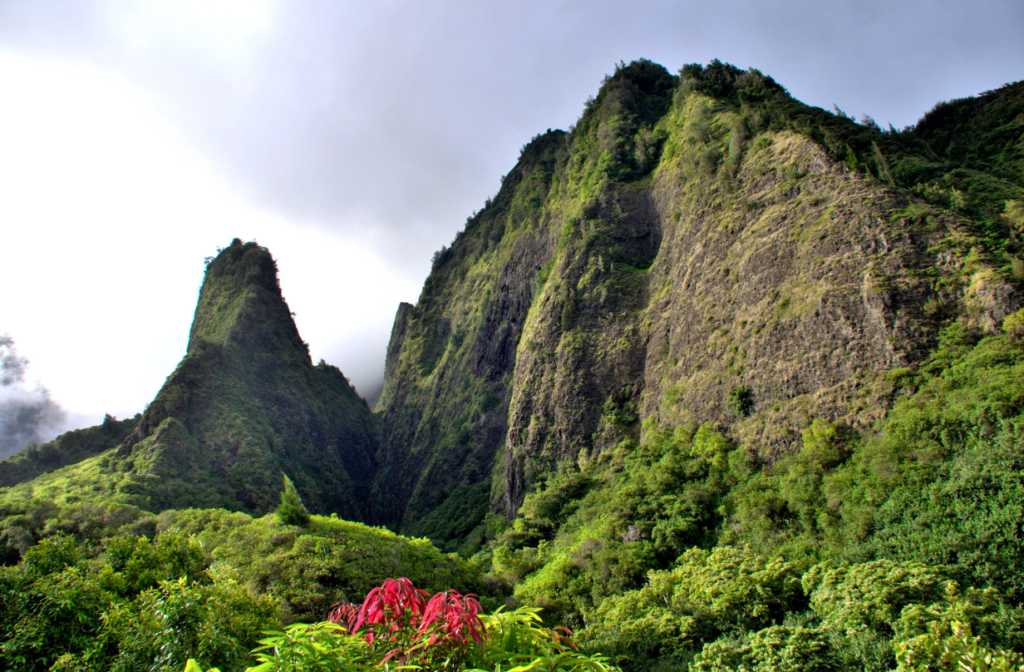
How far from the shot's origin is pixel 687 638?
41.7 feet

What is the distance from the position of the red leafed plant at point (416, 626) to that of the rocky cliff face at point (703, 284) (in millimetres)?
17695

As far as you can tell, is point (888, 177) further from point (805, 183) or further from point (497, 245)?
point (497, 245)

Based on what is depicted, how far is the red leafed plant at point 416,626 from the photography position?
3.66 meters

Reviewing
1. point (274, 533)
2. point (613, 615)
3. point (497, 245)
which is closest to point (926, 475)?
point (613, 615)

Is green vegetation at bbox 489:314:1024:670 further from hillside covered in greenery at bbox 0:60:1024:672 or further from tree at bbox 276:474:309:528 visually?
tree at bbox 276:474:309:528

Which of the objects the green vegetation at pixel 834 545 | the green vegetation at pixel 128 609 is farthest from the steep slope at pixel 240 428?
the green vegetation at pixel 834 545

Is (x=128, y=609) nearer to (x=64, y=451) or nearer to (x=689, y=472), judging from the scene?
(x=689, y=472)

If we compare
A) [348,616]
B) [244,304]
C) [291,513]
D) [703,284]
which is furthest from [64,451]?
[348,616]

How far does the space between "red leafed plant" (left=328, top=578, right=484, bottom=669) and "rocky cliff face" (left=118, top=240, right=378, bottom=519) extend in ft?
139

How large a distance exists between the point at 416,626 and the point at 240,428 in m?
54.1

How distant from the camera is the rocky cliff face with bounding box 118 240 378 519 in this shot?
141 feet

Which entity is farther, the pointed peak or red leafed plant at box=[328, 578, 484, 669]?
the pointed peak

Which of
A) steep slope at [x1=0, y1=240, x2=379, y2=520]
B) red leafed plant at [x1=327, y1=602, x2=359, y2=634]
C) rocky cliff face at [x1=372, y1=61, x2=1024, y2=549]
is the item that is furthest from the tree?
steep slope at [x1=0, y1=240, x2=379, y2=520]

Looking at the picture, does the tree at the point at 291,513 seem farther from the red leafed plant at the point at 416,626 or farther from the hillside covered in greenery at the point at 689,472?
the red leafed plant at the point at 416,626
